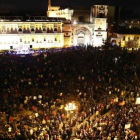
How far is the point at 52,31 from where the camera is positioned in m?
46.8

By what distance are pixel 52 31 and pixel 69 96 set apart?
29470 millimetres

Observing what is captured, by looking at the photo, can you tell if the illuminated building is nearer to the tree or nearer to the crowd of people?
the tree

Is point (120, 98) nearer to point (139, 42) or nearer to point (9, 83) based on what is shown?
point (9, 83)

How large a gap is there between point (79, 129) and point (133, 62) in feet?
57.5

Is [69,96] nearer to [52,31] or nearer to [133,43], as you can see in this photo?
[52,31]


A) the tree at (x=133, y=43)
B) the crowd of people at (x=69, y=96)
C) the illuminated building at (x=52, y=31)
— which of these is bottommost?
the crowd of people at (x=69, y=96)

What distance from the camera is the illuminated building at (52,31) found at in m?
45.0

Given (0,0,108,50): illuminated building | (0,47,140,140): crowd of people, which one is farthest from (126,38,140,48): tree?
(0,47,140,140): crowd of people

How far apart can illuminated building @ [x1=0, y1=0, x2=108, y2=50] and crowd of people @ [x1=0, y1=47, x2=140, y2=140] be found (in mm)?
16660

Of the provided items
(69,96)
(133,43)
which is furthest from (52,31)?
(69,96)

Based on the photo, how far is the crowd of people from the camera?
14.5 meters

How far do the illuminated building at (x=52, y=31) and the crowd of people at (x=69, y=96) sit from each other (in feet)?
54.7

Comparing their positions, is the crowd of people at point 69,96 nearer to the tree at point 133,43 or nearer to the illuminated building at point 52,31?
the illuminated building at point 52,31

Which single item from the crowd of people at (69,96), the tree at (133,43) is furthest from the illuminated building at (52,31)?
the crowd of people at (69,96)
